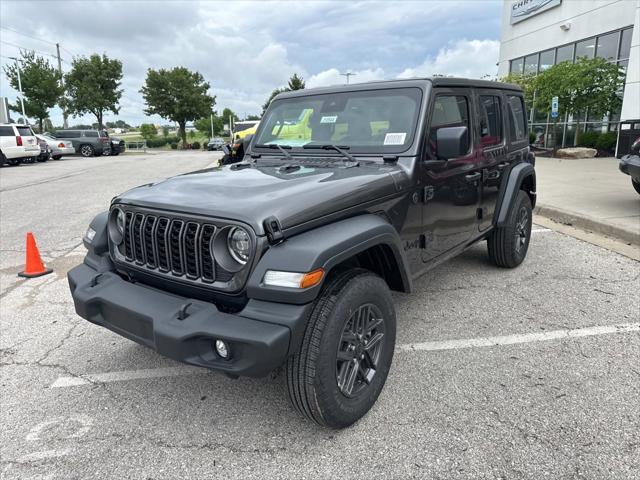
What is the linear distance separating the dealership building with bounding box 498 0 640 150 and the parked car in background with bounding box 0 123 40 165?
2250cm

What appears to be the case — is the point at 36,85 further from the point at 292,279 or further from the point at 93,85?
the point at 292,279

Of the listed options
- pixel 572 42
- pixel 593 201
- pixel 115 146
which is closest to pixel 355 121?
pixel 593 201

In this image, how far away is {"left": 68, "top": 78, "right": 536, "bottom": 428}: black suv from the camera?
2.14 m

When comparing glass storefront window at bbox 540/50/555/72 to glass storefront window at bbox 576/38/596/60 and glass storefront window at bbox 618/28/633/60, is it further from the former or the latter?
glass storefront window at bbox 618/28/633/60

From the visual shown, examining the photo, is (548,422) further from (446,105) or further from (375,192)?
(446,105)

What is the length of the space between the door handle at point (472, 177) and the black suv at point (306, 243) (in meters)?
0.02

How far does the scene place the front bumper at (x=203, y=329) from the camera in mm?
2031

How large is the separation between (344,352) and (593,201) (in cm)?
758

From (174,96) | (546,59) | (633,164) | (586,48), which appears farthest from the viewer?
(174,96)

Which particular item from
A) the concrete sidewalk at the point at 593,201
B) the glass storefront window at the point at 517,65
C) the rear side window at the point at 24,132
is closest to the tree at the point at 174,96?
the rear side window at the point at 24,132

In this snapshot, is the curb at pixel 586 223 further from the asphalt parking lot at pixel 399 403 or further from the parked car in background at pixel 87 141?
the parked car in background at pixel 87 141

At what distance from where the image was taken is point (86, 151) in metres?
29.5

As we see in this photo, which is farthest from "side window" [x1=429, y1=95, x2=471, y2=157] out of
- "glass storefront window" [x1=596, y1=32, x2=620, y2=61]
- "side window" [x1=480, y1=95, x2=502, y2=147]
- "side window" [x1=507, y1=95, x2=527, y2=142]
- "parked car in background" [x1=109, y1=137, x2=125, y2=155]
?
"parked car in background" [x1=109, y1=137, x2=125, y2=155]

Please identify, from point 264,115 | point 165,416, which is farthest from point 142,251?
point 264,115
